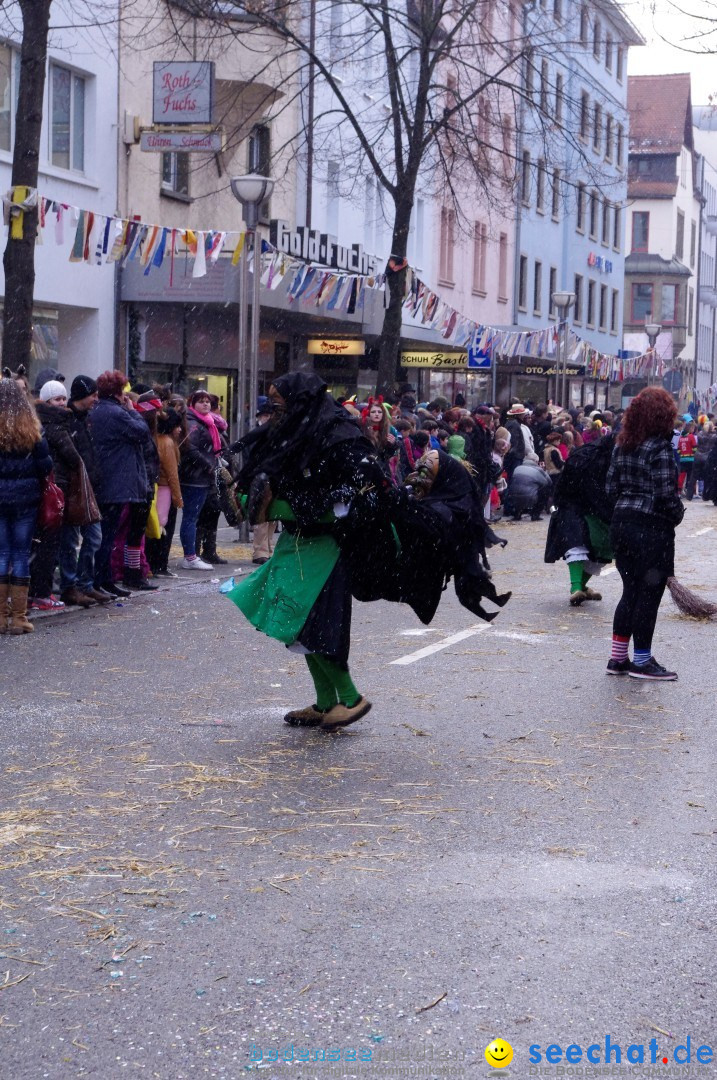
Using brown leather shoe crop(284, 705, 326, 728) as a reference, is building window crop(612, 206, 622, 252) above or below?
above

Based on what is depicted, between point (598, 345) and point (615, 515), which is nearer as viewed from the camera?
point (615, 515)

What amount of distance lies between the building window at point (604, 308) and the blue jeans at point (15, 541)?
5010 cm

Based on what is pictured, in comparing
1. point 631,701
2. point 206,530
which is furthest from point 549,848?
point 206,530

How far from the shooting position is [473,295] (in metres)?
42.2

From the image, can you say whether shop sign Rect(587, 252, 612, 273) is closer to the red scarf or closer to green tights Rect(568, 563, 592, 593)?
the red scarf

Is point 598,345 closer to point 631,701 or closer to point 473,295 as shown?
point 473,295

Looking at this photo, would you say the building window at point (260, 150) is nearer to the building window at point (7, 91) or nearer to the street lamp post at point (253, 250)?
the building window at point (7, 91)

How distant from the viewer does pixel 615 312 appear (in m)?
62.0

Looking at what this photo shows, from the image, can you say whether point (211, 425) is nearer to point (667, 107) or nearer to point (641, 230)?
point (667, 107)

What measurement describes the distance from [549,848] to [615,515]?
4057mm

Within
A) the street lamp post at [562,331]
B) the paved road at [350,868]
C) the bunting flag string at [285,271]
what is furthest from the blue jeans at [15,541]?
the street lamp post at [562,331]

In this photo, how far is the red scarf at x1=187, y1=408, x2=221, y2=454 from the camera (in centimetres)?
1520

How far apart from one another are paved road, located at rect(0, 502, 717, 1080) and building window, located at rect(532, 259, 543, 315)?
40111mm

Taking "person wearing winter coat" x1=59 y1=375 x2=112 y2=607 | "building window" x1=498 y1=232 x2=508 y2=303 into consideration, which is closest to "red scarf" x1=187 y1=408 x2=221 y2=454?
"person wearing winter coat" x1=59 y1=375 x2=112 y2=607
